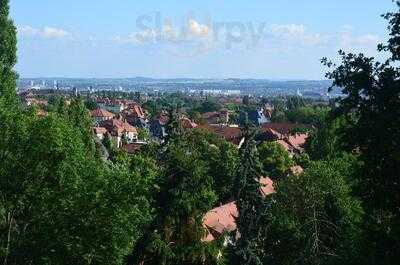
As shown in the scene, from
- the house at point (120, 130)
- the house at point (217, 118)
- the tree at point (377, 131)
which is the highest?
the tree at point (377, 131)

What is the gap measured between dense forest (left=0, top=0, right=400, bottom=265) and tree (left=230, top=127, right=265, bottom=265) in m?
0.03

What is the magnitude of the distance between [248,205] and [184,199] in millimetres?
3833

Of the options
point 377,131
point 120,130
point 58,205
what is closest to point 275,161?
point 58,205

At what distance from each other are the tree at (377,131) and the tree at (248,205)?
5.37m

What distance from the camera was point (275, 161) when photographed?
5534 centimetres

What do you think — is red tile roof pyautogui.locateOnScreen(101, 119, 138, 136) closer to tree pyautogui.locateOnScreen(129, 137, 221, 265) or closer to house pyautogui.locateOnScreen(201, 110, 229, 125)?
house pyautogui.locateOnScreen(201, 110, 229, 125)

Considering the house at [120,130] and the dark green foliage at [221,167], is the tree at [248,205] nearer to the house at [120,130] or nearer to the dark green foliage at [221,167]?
the dark green foliage at [221,167]

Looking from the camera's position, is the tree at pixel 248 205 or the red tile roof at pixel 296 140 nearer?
the tree at pixel 248 205

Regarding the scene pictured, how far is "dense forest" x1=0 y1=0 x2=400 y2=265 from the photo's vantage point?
38.5 feet

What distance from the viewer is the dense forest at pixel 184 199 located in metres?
11.7

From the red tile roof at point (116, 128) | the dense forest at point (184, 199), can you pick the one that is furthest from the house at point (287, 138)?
the dense forest at point (184, 199)

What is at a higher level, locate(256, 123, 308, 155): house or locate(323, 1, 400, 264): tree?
locate(323, 1, 400, 264): tree

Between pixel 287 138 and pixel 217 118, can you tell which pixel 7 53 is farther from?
pixel 217 118

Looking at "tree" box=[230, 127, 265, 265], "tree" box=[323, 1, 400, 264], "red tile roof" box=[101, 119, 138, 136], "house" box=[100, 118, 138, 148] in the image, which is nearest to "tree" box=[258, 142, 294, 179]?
"tree" box=[230, 127, 265, 265]
